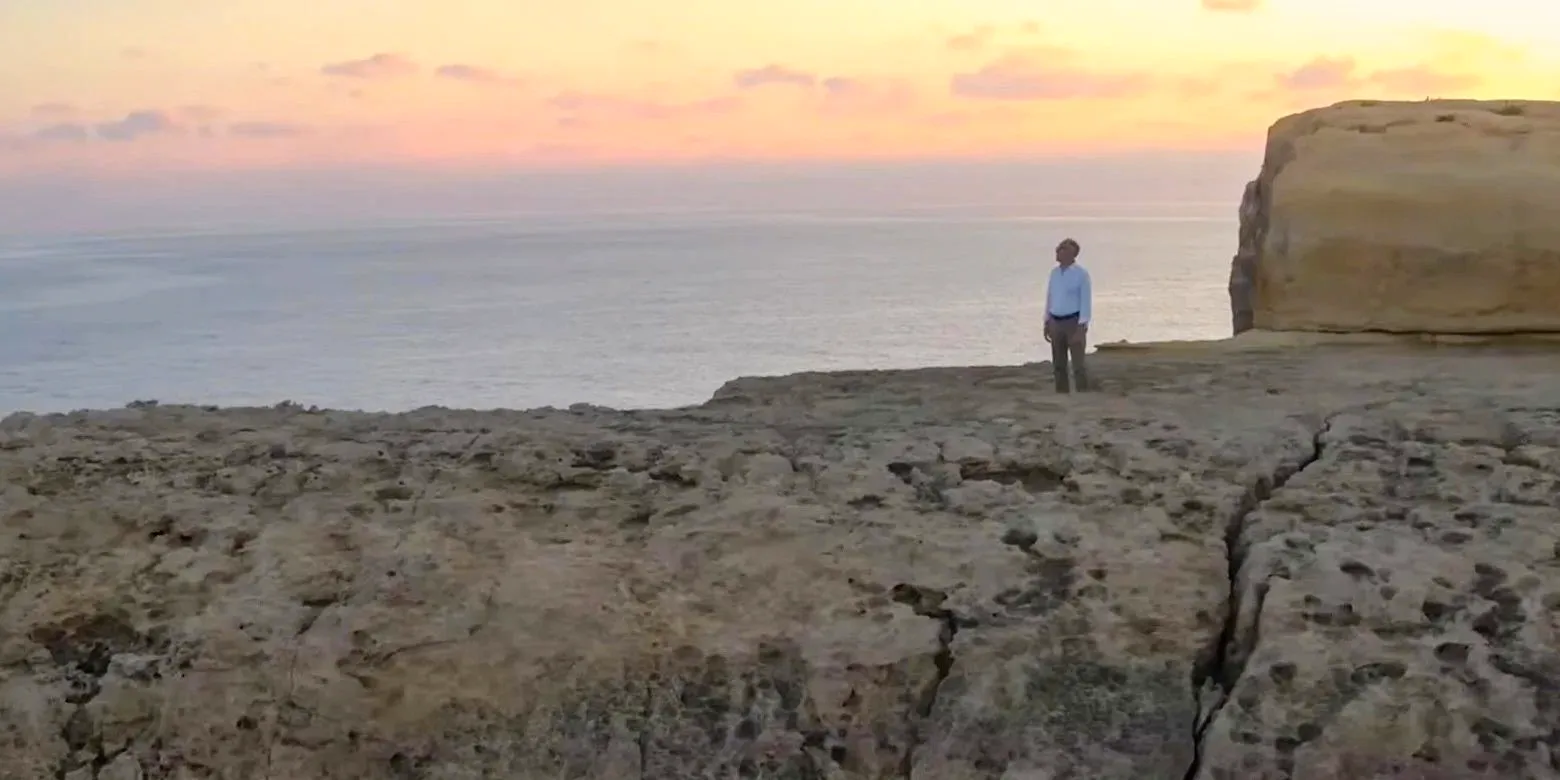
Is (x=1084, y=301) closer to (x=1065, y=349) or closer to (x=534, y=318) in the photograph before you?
(x=1065, y=349)

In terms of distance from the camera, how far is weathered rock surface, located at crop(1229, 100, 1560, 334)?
32.4 feet

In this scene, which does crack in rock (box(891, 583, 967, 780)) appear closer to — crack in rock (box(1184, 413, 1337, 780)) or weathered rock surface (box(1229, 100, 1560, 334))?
crack in rock (box(1184, 413, 1337, 780))

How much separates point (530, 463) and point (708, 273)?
5908 centimetres

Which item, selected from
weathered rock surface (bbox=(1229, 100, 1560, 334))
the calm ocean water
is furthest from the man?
the calm ocean water

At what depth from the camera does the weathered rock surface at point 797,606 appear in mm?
3779

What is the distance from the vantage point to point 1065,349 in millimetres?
7633

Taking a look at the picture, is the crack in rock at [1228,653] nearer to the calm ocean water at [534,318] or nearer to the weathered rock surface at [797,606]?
the weathered rock surface at [797,606]

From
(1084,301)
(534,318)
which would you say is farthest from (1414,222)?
(534,318)

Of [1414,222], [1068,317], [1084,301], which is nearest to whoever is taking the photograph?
[1068,317]

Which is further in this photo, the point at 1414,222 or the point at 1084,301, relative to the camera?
the point at 1414,222

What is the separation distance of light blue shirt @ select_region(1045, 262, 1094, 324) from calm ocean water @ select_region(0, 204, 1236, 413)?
58.9 feet

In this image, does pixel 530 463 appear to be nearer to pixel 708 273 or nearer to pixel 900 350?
pixel 900 350

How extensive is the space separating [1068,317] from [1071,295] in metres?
0.14

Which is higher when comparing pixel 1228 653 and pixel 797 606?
pixel 797 606
